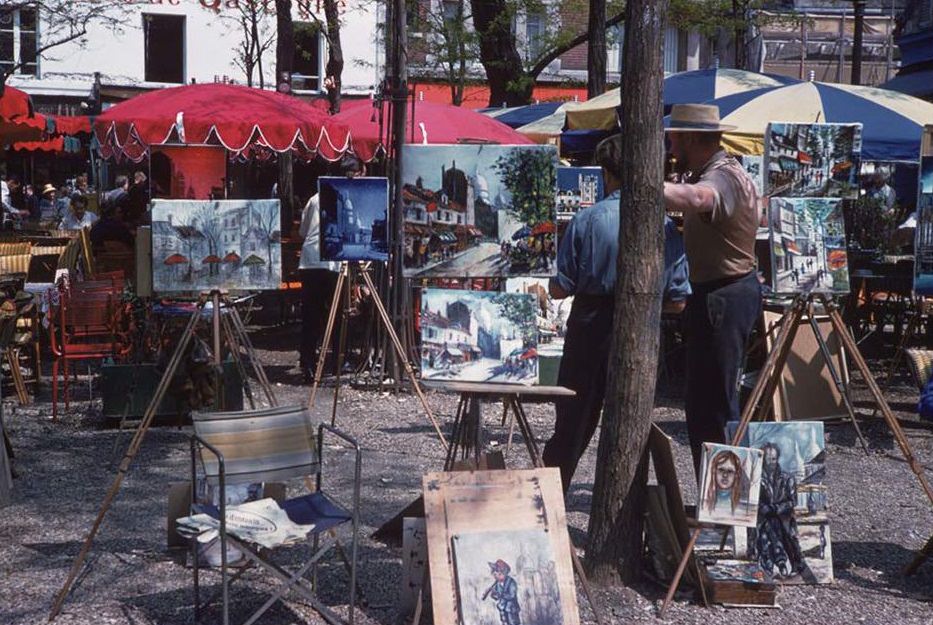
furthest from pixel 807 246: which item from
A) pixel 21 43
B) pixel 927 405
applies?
pixel 21 43

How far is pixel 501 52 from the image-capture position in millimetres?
19656

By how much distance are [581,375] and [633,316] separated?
79 centimetres

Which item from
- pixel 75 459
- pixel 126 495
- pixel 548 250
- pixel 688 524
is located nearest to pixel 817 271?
pixel 548 250

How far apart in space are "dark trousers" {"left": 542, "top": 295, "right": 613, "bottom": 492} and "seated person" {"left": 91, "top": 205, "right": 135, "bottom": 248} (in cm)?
881

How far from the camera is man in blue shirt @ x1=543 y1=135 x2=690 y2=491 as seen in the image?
5.91 m

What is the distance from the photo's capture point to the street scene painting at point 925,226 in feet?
25.0

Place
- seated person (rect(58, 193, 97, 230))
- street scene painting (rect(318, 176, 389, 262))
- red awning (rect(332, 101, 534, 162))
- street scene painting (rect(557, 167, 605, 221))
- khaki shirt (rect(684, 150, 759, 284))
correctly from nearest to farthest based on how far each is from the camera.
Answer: khaki shirt (rect(684, 150, 759, 284))
street scene painting (rect(318, 176, 389, 262))
street scene painting (rect(557, 167, 605, 221))
red awning (rect(332, 101, 534, 162))
seated person (rect(58, 193, 97, 230))

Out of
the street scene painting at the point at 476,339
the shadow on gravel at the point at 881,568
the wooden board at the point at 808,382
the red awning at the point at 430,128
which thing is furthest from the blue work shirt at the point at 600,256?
the red awning at the point at 430,128

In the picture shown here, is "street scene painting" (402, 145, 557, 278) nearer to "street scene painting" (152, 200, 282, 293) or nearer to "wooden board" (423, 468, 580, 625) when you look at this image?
"wooden board" (423, 468, 580, 625)

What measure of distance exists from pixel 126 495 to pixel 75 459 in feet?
3.63

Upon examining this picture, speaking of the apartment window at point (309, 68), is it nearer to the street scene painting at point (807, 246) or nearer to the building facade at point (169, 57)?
the building facade at point (169, 57)

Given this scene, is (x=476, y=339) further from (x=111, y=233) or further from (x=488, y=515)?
(x=111, y=233)

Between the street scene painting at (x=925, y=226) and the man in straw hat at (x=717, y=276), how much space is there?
2.28m

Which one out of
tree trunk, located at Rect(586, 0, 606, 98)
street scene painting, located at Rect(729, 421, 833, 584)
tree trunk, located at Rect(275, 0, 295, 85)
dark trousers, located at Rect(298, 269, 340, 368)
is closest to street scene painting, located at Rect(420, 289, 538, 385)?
street scene painting, located at Rect(729, 421, 833, 584)
